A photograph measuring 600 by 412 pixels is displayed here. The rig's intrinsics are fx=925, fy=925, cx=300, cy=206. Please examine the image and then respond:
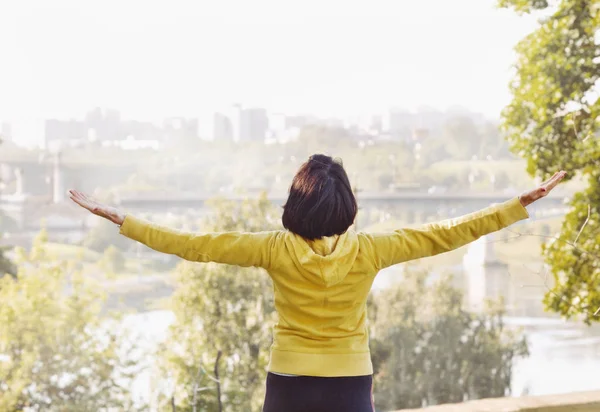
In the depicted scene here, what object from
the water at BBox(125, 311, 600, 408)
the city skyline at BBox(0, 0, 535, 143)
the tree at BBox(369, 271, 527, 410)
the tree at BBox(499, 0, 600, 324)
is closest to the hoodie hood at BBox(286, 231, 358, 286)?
the tree at BBox(499, 0, 600, 324)

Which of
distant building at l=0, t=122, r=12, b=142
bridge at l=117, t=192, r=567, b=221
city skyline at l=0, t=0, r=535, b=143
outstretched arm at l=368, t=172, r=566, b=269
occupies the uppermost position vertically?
city skyline at l=0, t=0, r=535, b=143

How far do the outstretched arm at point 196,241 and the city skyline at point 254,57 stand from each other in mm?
3666

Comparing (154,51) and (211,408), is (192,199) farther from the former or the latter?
(211,408)

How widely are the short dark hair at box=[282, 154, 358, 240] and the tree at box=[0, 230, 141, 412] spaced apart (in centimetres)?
397

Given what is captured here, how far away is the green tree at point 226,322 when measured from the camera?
5707 mm

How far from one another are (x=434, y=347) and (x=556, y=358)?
0.85 metres

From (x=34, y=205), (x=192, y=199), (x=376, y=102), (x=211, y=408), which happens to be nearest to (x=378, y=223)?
(x=376, y=102)

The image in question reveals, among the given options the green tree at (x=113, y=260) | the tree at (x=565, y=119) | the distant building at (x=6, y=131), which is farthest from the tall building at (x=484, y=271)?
the distant building at (x=6, y=131)

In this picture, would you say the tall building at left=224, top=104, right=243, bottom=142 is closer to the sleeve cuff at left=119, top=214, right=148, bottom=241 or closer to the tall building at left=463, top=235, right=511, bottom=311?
the tall building at left=463, top=235, right=511, bottom=311

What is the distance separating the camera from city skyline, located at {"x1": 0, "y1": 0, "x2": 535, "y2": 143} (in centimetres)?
512

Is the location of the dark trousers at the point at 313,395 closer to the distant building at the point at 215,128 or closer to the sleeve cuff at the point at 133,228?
the sleeve cuff at the point at 133,228

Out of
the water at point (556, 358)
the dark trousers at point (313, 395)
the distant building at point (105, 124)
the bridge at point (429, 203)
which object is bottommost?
the water at point (556, 358)

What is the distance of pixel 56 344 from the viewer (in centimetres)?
557

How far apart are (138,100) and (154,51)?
31 cm
